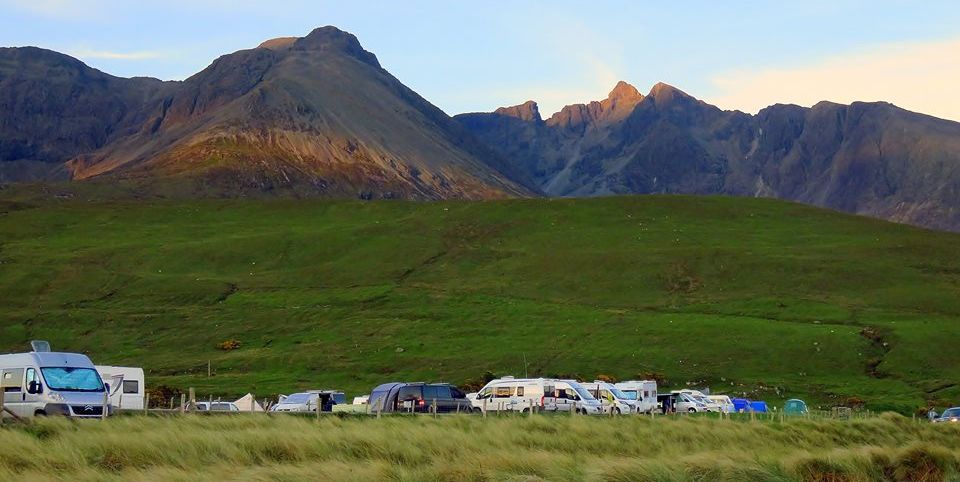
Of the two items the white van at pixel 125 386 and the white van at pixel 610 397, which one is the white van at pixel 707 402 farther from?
the white van at pixel 125 386

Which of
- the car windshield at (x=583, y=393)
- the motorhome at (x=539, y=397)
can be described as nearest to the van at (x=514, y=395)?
the motorhome at (x=539, y=397)

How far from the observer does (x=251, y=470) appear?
89.2ft

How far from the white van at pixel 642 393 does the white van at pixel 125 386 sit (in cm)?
Result: 2734

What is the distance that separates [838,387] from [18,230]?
133 metres

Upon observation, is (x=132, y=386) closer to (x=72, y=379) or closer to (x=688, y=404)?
(x=72, y=379)

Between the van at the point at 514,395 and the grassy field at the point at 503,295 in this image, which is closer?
the van at the point at 514,395

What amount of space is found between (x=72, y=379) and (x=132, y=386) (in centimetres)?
1471

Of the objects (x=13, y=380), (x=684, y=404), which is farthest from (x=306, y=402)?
(x=13, y=380)

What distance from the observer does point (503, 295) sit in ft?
441

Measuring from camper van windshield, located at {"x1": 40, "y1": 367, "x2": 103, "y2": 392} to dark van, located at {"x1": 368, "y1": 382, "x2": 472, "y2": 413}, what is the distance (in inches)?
588

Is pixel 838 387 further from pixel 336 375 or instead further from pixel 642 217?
pixel 642 217

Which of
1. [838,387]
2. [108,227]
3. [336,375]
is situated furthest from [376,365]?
[108,227]

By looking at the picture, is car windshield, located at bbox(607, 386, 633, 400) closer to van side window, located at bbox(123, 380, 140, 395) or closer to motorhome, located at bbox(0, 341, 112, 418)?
van side window, located at bbox(123, 380, 140, 395)

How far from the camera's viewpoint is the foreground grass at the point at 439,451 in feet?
93.4
